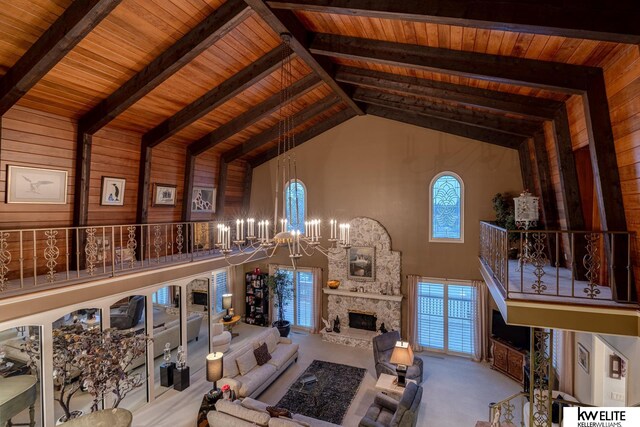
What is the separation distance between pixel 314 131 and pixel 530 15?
729 cm

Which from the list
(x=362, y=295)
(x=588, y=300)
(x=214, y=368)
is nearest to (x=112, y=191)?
(x=214, y=368)

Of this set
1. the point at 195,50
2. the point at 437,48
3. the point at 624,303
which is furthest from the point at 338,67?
the point at 624,303

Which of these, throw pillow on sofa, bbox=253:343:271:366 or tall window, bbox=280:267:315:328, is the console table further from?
tall window, bbox=280:267:315:328

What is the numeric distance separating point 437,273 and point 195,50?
773 centimetres

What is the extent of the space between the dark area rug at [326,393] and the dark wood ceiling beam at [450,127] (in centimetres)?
658

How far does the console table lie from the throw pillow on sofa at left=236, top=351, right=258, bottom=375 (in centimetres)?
336

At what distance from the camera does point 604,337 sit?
15.4 ft

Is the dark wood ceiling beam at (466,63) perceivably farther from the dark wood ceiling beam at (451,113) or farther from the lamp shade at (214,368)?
the lamp shade at (214,368)

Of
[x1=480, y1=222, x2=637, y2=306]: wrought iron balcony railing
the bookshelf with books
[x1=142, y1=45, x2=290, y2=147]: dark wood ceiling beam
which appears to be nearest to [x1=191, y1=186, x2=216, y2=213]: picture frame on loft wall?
[x1=142, y1=45, x2=290, y2=147]: dark wood ceiling beam

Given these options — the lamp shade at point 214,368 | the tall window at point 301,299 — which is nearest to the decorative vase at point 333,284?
the tall window at point 301,299

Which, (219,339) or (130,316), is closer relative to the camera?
(219,339)

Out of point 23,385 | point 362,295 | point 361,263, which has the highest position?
point 361,263

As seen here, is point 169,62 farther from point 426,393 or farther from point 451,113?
point 426,393

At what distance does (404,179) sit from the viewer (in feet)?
29.3
